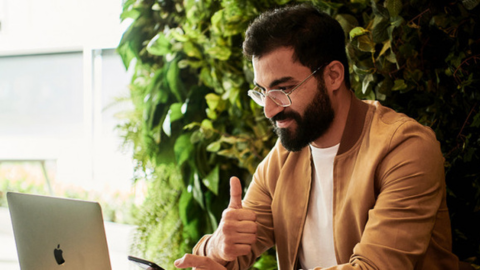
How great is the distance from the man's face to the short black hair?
26 millimetres

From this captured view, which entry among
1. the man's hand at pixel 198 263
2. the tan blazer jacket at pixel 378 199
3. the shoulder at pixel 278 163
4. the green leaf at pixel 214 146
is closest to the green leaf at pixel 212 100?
the green leaf at pixel 214 146

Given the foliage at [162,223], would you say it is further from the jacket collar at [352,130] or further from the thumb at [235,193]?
the jacket collar at [352,130]

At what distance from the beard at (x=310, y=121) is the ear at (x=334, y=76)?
3 centimetres

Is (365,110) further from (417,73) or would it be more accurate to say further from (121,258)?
(121,258)

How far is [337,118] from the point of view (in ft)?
4.88

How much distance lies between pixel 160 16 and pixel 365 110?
4.91 feet

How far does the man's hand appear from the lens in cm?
137

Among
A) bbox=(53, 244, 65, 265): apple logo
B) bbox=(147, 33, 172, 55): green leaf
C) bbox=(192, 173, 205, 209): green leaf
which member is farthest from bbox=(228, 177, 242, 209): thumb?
bbox=(147, 33, 172, 55): green leaf

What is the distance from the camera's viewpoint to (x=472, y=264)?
1.47m

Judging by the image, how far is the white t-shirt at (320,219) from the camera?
4.77 feet

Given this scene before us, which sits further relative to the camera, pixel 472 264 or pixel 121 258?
pixel 121 258

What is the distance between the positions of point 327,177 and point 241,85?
0.81 m

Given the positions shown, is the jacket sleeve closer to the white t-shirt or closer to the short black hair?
the white t-shirt

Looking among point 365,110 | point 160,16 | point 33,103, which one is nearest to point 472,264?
point 365,110
